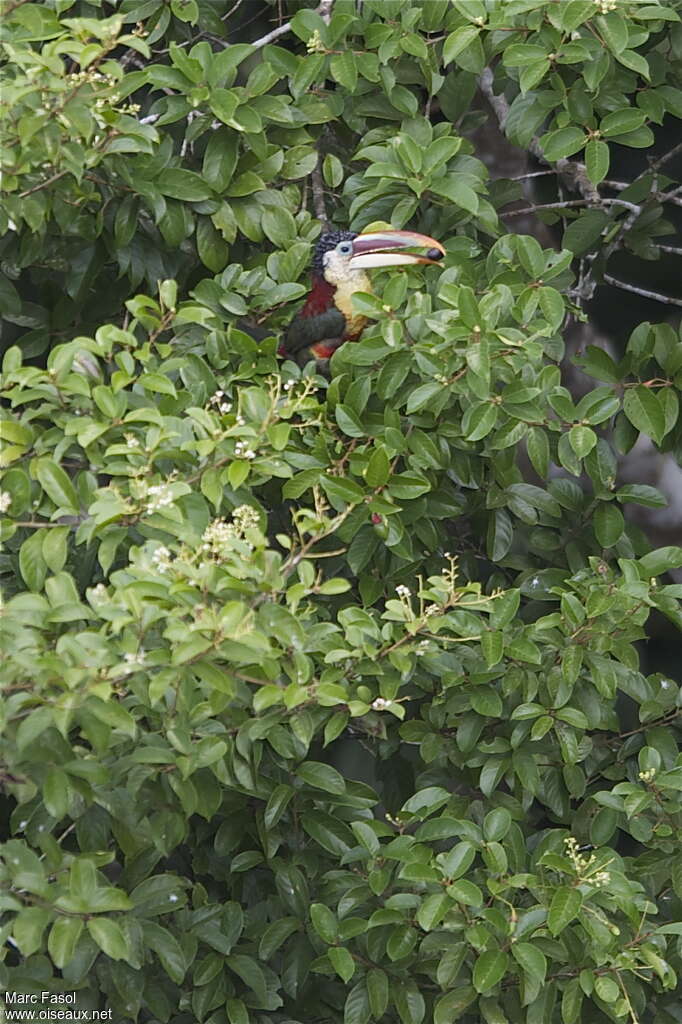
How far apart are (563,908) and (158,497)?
0.81 m

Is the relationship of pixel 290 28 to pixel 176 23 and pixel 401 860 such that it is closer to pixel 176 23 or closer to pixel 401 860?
pixel 176 23

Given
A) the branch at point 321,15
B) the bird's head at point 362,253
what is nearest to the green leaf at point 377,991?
the bird's head at point 362,253

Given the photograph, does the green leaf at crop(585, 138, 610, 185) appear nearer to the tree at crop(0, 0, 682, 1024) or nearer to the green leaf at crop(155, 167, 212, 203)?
the tree at crop(0, 0, 682, 1024)

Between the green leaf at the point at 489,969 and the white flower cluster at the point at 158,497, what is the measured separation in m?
0.80

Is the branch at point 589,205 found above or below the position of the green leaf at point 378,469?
above

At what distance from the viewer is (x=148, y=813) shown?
65.9 inches

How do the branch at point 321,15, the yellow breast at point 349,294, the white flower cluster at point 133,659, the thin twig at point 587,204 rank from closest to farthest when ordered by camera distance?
the white flower cluster at point 133,659, the yellow breast at point 349,294, the branch at point 321,15, the thin twig at point 587,204

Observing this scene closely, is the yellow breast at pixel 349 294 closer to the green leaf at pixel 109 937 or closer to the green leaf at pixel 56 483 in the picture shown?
the green leaf at pixel 56 483

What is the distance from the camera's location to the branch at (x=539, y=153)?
2.42 meters

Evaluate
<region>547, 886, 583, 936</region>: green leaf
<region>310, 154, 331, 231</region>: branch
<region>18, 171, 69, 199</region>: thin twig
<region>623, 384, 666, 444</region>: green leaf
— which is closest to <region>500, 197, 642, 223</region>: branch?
<region>310, 154, 331, 231</region>: branch

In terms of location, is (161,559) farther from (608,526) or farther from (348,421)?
(608,526)

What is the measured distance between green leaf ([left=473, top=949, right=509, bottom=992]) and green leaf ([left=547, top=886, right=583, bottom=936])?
89 millimetres

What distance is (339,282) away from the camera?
2088 millimetres

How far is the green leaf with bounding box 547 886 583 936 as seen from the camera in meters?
1.75
